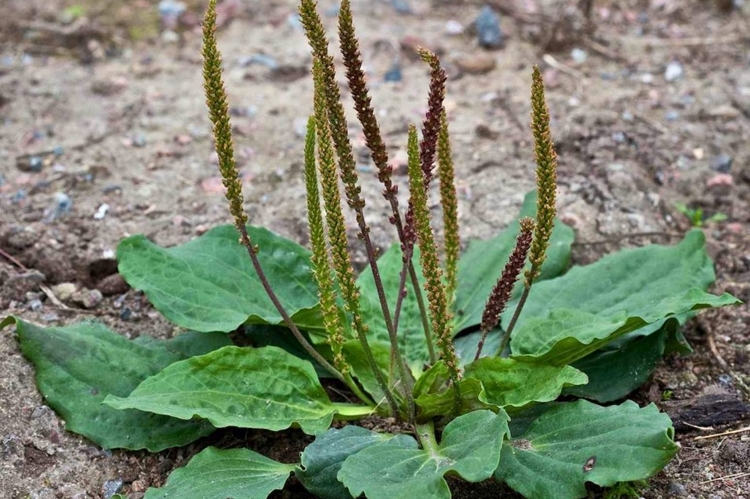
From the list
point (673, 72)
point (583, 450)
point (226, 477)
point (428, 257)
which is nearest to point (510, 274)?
point (428, 257)

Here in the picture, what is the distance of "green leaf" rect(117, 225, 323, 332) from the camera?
3885 mm

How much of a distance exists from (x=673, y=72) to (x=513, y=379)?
174 inches

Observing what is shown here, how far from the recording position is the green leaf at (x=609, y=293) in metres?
3.72

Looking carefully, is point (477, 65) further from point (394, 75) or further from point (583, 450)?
point (583, 450)

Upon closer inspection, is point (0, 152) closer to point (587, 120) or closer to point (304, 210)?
point (304, 210)

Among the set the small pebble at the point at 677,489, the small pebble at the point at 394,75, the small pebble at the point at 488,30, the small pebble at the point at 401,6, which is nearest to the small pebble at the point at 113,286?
the small pebble at the point at 677,489

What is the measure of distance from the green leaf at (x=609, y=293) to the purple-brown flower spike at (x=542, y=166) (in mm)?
562

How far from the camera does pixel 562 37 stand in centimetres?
740

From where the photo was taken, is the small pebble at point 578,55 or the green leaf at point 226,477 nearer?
the green leaf at point 226,477

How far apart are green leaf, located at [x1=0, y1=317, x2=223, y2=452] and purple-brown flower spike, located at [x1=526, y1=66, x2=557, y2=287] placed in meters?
1.61

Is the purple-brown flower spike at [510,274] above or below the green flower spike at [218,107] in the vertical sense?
below

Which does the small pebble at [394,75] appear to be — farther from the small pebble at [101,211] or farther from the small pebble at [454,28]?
the small pebble at [101,211]

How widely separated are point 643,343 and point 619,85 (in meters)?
3.57

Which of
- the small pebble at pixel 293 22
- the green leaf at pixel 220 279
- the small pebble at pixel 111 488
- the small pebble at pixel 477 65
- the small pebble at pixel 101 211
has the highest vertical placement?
the small pebble at pixel 293 22
